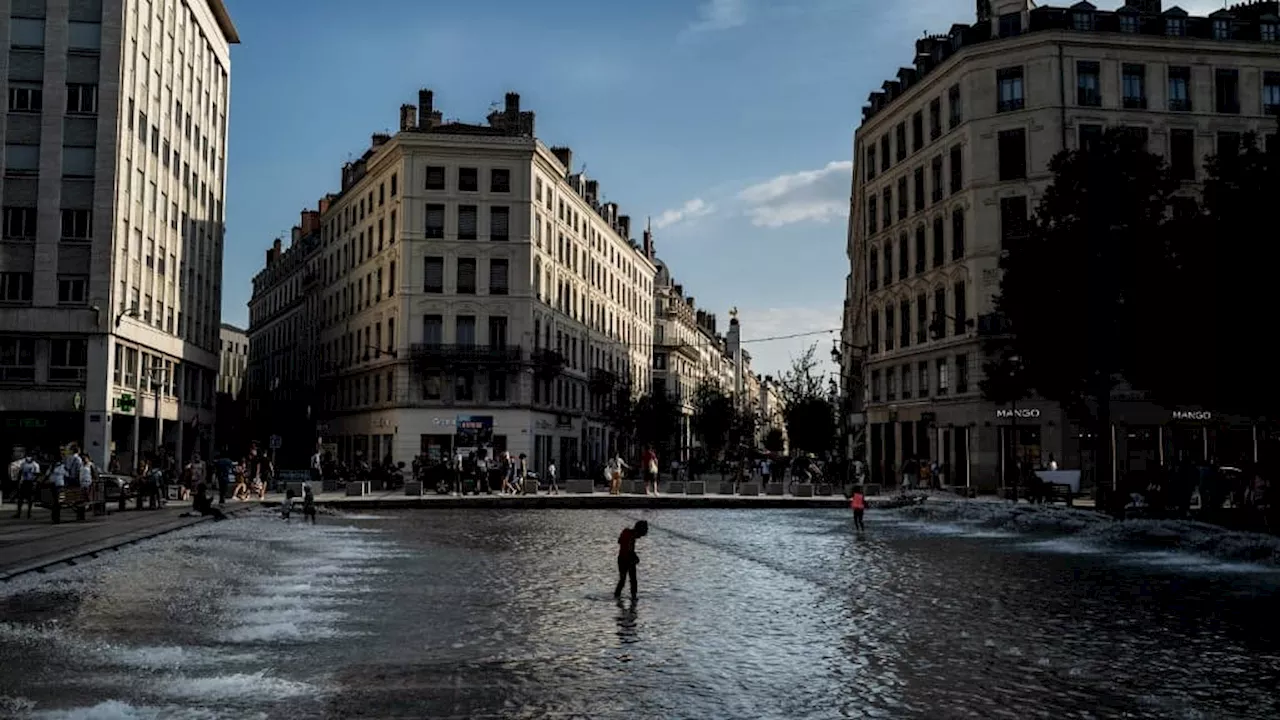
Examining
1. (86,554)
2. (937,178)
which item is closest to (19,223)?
(86,554)

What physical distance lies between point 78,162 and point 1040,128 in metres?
41.8

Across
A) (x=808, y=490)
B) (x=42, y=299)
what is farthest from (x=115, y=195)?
(x=808, y=490)

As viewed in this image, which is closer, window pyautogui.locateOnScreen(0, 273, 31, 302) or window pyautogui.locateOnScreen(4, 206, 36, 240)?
window pyautogui.locateOnScreen(0, 273, 31, 302)

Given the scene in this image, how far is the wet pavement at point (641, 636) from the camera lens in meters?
8.37

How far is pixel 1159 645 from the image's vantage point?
1088cm

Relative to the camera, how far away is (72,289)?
1802 inches

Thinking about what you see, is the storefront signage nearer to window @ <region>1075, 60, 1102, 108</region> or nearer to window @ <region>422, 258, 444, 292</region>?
window @ <region>1075, 60, 1102, 108</region>

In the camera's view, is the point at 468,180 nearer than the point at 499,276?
No

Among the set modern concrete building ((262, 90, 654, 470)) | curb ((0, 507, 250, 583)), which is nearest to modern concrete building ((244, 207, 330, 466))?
modern concrete building ((262, 90, 654, 470))

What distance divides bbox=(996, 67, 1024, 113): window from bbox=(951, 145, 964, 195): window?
110 inches

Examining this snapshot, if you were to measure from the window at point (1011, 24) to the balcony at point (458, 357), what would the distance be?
30.7 metres

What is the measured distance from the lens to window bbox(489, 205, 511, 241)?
64.6 metres

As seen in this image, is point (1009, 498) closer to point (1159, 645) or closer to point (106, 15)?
point (1159, 645)

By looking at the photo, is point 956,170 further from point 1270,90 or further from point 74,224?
point 74,224
